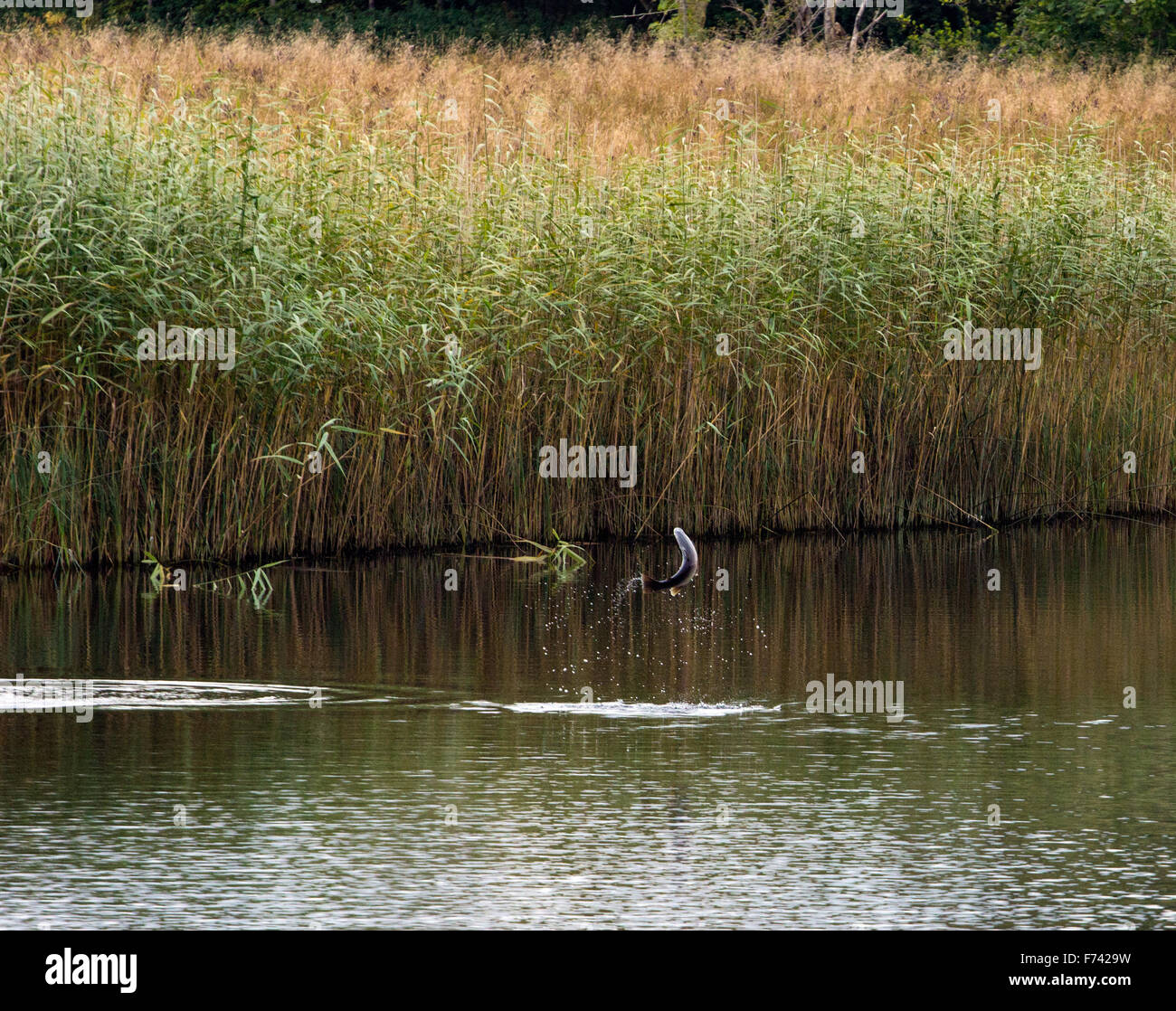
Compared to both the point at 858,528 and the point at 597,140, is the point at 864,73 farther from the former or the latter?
the point at 858,528

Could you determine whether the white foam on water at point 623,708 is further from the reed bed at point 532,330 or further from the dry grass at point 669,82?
the dry grass at point 669,82

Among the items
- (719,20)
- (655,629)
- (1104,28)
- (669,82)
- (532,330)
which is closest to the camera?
(655,629)

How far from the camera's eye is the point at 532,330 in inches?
479

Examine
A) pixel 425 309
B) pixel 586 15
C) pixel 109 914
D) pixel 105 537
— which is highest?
pixel 586 15

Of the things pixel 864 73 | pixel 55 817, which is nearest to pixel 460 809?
pixel 55 817

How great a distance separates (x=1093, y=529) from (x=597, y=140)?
183 inches

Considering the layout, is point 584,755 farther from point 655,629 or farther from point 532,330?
point 532,330

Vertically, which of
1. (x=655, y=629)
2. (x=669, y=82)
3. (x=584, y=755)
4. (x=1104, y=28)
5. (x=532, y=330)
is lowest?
(x=584, y=755)

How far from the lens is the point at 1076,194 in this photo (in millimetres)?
14438

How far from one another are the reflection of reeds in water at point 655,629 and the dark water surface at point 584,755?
0.09 feet

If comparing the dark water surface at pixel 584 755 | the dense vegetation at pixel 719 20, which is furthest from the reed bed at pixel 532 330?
the dense vegetation at pixel 719 20

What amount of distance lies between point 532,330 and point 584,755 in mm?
5891

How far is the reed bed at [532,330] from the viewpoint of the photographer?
1079 cm

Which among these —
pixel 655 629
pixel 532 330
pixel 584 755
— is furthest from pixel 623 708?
pixel 532 330
